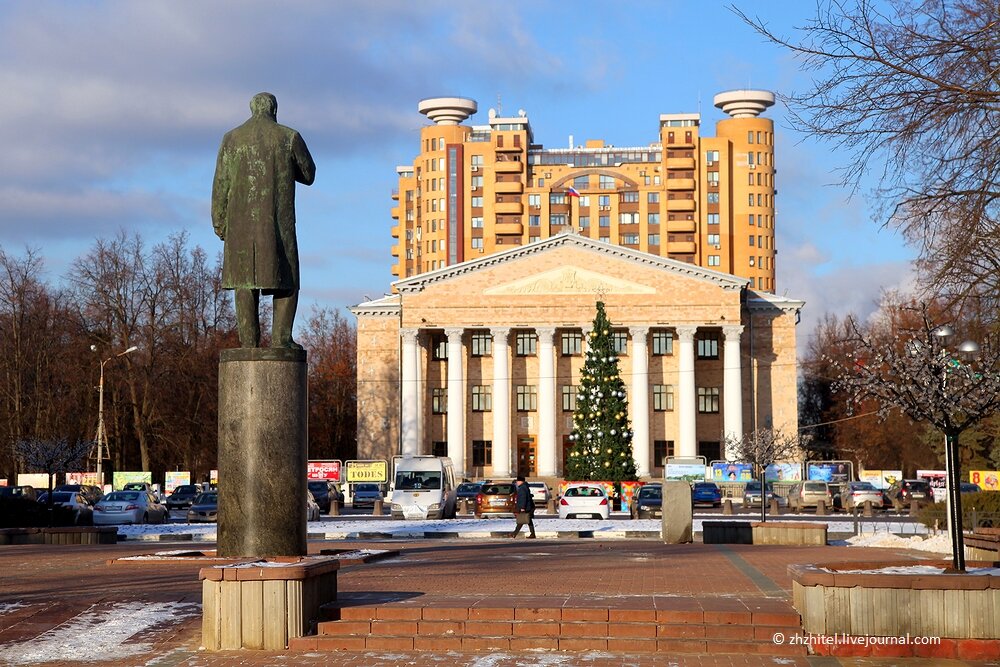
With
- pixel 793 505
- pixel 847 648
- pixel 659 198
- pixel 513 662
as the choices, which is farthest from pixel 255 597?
pixel 659 198

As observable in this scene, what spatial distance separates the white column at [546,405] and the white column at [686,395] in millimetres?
8073

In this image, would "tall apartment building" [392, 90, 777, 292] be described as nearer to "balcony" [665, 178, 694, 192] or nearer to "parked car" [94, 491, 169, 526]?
"balcony" [665, 178, 694, 192]

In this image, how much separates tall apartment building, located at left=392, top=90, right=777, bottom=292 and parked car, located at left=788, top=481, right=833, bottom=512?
244 ft

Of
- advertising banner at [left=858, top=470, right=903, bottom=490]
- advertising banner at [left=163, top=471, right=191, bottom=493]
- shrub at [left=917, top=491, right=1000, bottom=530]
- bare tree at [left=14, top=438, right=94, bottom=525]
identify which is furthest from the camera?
advertising banner at [left=858, top=470, right=903, bottom=490]

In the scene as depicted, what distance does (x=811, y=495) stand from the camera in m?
63.2

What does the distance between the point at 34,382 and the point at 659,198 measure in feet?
268

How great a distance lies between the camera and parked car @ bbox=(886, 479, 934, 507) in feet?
195

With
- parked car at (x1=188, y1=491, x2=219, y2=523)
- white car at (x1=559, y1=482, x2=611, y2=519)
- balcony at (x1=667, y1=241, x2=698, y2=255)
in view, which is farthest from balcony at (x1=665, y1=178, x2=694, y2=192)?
parked car at (x1=188, y1=491, x2=219, y2=523)

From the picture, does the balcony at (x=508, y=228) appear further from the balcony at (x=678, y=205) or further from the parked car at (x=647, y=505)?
the parked car at (x=647, y=505)

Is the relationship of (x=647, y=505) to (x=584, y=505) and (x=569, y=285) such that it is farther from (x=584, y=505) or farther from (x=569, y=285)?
(x=569, y=285)

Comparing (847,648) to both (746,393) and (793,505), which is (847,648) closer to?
(793,505)

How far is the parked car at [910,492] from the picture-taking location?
59494 mm

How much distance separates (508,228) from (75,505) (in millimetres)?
100853

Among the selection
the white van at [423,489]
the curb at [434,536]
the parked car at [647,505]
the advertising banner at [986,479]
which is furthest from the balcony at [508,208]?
the curb at [434,536]
